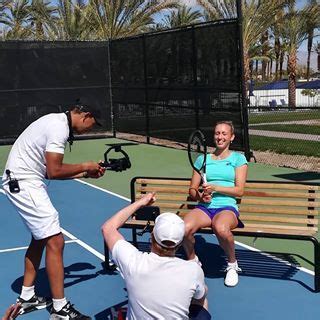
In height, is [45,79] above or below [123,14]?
below

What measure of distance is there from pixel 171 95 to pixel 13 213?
8106 mm

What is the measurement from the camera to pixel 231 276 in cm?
530

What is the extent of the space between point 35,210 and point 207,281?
1.84 metres

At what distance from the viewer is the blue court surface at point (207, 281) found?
4820mm

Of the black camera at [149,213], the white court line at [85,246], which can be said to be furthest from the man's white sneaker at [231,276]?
the black camera at [149,213]

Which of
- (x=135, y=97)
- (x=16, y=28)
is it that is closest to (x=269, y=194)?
(x=135, y=97)

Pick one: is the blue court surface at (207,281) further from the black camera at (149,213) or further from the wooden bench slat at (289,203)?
the black camera at (149,213)

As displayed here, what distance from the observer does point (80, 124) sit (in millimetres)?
4629

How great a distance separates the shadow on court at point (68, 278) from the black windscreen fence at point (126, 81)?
8.11 m

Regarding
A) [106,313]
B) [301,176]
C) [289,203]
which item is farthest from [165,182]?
[301,176]

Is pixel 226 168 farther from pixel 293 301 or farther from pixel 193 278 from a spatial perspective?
pixel 193 278

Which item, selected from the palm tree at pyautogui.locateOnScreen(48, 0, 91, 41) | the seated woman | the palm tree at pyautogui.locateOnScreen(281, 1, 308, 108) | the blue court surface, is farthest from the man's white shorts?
the palm tree at pyautogui.locateOnScreen(281, 1, 308, 108)

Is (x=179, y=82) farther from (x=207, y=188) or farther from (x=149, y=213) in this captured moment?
(x=149, y=213)

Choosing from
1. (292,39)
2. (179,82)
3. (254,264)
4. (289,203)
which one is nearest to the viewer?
(289,203)
